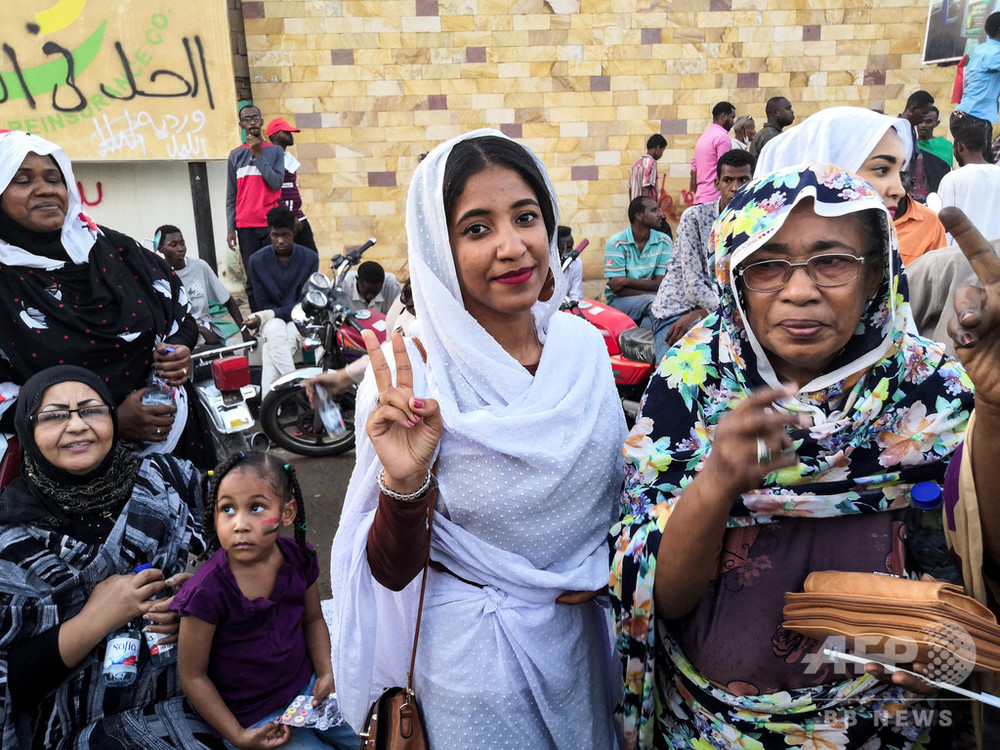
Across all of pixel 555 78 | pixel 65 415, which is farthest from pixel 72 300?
pixel 555 78

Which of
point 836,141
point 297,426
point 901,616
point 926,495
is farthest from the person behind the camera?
point 297,426

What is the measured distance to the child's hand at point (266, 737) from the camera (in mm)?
2178

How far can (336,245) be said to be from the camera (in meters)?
10.0

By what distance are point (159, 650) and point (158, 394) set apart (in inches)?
45.3

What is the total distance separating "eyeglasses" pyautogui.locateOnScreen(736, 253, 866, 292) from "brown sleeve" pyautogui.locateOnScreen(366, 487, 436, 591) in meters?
0.76

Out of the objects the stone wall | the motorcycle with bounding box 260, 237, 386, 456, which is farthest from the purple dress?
the stone wall

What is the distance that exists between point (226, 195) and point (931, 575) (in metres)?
8.44

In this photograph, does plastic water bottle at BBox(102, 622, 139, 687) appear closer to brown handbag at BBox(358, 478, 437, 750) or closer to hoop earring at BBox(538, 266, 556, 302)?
brown handbag at BBox(358, 478, 437, 750)

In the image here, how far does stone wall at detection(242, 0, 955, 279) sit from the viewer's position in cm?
969

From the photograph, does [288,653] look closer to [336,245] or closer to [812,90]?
[336,245]

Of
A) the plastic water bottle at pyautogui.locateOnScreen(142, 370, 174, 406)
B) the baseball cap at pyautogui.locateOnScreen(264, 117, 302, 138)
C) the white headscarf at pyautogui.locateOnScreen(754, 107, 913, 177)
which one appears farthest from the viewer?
the baseball cap at pyautogui.locateOnScreen(264, 117, 302, 138)

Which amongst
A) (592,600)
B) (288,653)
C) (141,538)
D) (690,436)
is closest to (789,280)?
(690,436)

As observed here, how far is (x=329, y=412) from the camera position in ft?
5.69

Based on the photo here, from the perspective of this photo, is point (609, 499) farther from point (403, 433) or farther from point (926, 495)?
point (926, 495)
